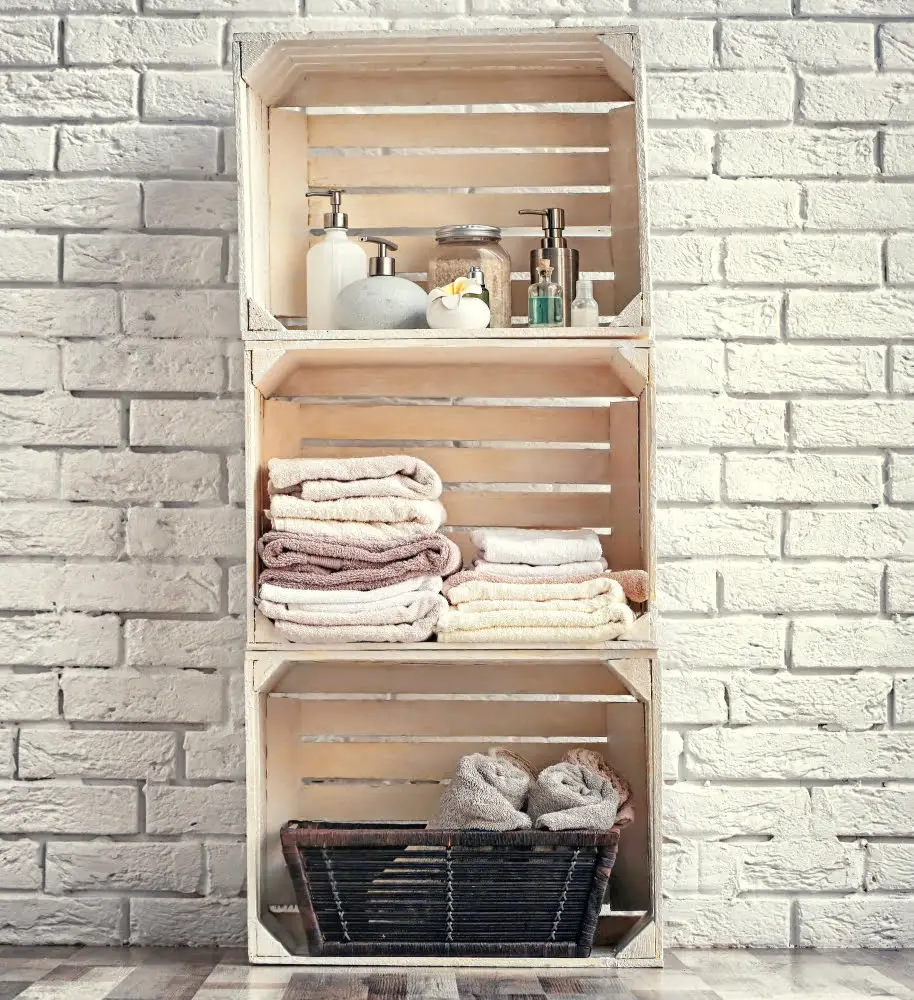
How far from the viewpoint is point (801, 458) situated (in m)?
1.64

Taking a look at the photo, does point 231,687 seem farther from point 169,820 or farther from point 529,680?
point 529,680

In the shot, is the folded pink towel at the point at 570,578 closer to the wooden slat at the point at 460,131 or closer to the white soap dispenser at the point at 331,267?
the white soap dispenser at the point at 331,267

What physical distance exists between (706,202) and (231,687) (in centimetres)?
106

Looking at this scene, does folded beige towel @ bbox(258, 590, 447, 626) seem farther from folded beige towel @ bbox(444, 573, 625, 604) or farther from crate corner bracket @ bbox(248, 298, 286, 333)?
crate corner bracket @ bbox(248, 298, 286, 333)

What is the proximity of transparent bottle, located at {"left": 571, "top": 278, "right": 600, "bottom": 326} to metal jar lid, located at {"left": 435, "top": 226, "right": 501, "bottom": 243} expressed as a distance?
15cm

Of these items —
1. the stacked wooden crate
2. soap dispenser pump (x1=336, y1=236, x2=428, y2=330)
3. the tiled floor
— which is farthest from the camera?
the stacked wooden crate

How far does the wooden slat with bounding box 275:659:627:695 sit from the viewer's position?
1.62m

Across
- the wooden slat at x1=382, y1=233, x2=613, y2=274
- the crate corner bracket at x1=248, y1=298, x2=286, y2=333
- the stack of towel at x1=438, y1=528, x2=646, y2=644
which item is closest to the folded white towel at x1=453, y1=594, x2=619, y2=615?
the stack of towel at x1=438, y1=528, x2=646, y2=644

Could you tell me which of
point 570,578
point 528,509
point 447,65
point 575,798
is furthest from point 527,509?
point 447,65

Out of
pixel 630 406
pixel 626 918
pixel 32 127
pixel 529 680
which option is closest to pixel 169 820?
pixel 529 680

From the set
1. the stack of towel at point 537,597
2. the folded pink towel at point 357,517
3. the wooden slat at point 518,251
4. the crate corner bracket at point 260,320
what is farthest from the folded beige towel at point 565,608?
the wooden slat at point 518,251

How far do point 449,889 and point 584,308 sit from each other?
2.60 feet

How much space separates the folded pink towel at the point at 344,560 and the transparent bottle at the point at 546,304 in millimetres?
331

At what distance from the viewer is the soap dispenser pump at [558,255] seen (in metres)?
1.49
